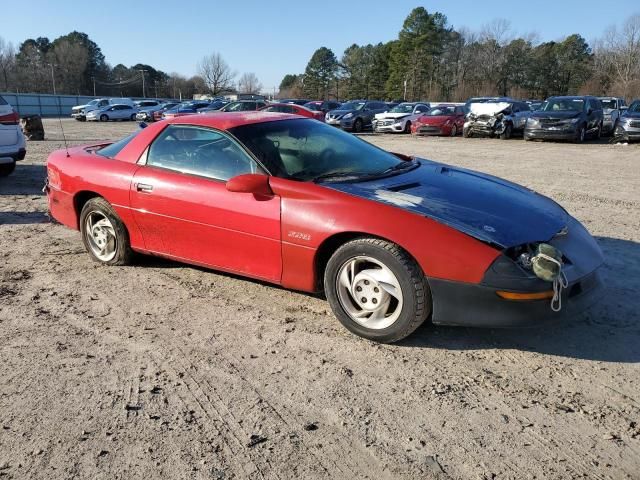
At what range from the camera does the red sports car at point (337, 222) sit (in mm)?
2965

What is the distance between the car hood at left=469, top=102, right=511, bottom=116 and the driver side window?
18.2 metres

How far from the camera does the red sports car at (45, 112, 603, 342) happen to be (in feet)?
9.73

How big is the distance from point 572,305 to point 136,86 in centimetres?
9061

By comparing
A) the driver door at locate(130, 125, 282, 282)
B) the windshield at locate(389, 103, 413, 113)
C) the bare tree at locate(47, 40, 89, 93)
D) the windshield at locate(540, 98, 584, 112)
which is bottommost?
the driver door at locate(130, 125, 282, 282)

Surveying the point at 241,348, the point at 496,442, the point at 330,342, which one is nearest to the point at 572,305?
the point at 496,442

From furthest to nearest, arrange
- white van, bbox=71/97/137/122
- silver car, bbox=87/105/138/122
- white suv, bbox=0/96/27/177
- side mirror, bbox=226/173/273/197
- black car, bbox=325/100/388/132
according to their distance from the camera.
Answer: white van, bbox=71/97/137/122 < silver car, bbox=87/105/138/122 < black car, bbox=325/100/388/132 < white suv, bbox=0/96/27/177 < side mirror, bbox=226/173/273/197

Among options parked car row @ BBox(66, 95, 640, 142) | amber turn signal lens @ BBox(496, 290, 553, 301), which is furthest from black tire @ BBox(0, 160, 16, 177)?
amber turn signal lens @ BBox(496, 290, 553, 301)

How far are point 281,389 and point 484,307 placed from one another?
1203 mm

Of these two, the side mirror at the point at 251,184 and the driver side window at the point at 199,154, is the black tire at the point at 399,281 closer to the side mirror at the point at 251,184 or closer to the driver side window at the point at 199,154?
the side mirror at the point at 251,184

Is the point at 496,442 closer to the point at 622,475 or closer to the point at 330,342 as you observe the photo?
the point at 622,475

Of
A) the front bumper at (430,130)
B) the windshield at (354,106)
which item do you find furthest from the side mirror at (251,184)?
the windshield at (354,106)

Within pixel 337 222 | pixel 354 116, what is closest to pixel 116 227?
pixel 337 222

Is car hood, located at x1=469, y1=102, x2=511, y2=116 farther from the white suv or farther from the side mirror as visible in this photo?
the side mirror

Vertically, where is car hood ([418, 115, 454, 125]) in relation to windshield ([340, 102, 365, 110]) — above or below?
below
